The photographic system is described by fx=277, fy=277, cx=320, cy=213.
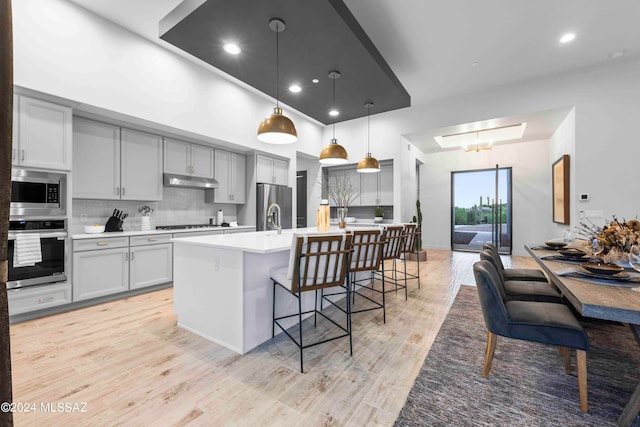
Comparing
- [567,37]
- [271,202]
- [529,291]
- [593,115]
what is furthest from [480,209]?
[529,291]

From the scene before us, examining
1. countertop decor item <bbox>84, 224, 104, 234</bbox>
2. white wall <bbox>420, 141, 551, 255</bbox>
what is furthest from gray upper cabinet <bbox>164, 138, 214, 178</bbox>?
white wall <bbox>420, 141, 551, 255</bbox>

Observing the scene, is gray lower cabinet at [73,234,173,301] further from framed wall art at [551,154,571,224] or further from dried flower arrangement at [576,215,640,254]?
framed wall art at [551,154,571,224]

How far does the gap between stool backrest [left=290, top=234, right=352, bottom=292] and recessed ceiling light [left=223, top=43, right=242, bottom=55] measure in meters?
2.40

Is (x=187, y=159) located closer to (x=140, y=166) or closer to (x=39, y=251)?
(x=140, y=166)

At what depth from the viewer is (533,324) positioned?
168 centimetres

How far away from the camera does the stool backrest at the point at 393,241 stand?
11.2 ft

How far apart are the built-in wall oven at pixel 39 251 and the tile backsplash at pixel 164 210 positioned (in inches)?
21.3

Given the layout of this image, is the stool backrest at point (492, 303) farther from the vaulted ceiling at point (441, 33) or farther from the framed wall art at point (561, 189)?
the framed wall art at point (561, 189)

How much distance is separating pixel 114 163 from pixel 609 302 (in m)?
4.99

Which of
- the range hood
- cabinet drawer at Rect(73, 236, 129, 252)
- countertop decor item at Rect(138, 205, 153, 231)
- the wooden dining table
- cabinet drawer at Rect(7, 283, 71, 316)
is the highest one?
the range hood

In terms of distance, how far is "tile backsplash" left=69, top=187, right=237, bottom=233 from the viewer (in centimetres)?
376

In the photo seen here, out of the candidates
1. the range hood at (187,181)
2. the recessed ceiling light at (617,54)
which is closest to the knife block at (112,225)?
the range hood at (187,181)

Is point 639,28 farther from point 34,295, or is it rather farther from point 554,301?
point 34,295

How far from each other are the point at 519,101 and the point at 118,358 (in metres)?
6.39
